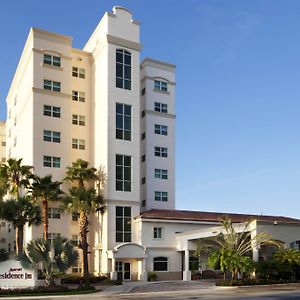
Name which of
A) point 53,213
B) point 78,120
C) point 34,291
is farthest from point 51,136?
point 34,291

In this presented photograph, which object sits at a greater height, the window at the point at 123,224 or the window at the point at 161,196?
the window at the point at 161,196

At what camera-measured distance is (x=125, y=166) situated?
53656mm

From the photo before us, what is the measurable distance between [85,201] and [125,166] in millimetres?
7527

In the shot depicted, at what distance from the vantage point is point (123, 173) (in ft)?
175

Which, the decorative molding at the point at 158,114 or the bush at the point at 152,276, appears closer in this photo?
the bush at the point at 152,276

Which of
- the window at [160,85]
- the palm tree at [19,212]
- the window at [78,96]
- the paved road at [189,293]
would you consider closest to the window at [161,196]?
the window at [160,85]

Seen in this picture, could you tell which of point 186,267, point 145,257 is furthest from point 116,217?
point 186,267

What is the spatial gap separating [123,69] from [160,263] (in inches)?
847

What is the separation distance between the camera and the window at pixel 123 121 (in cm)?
5388

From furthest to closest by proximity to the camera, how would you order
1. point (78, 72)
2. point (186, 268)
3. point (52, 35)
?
1. point (78, 72)
2. point (52, 35)
3. point (186, 268)

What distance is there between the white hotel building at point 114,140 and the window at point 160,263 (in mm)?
103

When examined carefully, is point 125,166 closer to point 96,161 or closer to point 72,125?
point 96,161

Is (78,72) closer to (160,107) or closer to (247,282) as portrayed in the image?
(160,107)

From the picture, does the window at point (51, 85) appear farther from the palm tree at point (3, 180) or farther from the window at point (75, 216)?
the window at point (75, 216)
